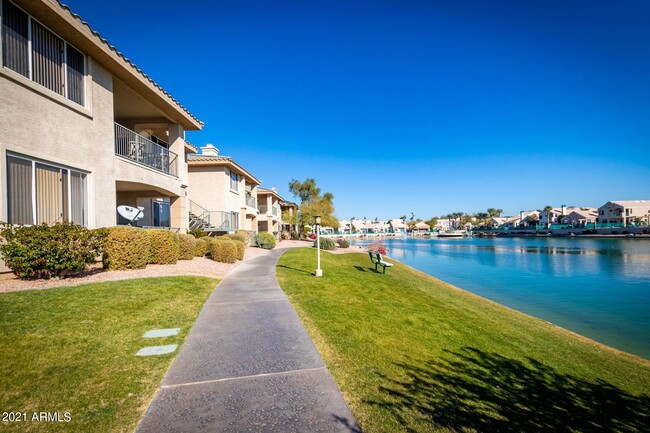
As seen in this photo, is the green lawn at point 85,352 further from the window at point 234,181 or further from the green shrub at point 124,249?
the window at point 234,181

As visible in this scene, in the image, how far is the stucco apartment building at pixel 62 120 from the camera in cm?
809

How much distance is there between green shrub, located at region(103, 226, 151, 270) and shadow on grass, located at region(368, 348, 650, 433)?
9.27m

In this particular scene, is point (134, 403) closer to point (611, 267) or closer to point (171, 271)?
point (171, 271)

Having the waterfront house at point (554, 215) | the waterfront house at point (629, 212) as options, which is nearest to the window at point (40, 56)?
the waterfront house at point (629, 212)

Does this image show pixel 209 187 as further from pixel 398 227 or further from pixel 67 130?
pixel 398 227

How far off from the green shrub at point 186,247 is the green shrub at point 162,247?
1.22 meters

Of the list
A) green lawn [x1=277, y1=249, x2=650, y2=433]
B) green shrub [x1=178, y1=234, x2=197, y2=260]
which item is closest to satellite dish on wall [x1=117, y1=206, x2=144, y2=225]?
green shrub [x1=178, y1=234, x2=197, y2=260]

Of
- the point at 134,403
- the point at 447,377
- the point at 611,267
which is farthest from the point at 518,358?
the point at 611,267

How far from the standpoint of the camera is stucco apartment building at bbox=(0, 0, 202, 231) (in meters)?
8.09

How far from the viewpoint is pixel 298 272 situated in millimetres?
13148

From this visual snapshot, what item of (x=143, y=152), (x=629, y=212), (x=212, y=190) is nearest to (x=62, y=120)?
(x=143, y=152)

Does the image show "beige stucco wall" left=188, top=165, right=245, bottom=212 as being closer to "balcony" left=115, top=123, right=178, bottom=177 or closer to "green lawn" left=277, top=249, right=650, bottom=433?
"balcony" left=115, top=123, right=178, bottom=177

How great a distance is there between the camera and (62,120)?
9.55m

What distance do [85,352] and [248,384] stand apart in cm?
267
